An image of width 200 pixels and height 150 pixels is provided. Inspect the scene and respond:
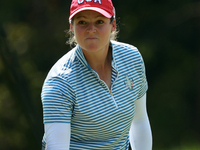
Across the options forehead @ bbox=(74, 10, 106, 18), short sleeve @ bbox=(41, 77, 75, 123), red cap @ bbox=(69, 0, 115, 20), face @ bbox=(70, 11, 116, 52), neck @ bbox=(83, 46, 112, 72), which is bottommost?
short sleeve @ bbox=(41, 77, 75, 123)

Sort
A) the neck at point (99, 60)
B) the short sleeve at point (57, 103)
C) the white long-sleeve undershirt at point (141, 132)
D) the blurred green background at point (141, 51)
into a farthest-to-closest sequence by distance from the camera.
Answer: the blurred green background at point (141, 51)
the white long-sleeve undershirt at point (141, 132)
the neck at point (99, 60)
the short sleeve at point (57, 103)

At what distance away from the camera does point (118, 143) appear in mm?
1715

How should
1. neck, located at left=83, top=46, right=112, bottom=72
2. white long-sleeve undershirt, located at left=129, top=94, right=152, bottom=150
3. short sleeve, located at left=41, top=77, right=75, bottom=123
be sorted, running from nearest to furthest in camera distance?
short sleeve, located at left=41, top=77, right=75, bottom=123 → neck, located at left=83, top=46, right=112, bottom=72 → white long-sleeve undershirt, located at left=129, top=94, right=152, bottom=150

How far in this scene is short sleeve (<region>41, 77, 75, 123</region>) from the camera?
152 cm

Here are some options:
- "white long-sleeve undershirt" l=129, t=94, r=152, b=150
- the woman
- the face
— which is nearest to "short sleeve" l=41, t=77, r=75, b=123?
the woman

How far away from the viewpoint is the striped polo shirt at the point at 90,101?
1529 millimetres

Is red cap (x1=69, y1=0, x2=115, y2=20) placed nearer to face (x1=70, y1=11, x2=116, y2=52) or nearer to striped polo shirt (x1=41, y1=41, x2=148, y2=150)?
face (x1=70, y1=11, x2=116, y2=52)

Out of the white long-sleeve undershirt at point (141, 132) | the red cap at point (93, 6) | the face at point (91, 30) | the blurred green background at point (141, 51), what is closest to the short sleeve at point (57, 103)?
the face at point (91, 30)

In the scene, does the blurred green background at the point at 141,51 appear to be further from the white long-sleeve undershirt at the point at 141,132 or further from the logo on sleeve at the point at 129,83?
the logo on sleeve at the point at 129,83

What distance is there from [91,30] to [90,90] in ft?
0.85

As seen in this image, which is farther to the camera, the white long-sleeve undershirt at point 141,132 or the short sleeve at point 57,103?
the white long-sleeve undershirt at point 141,132
